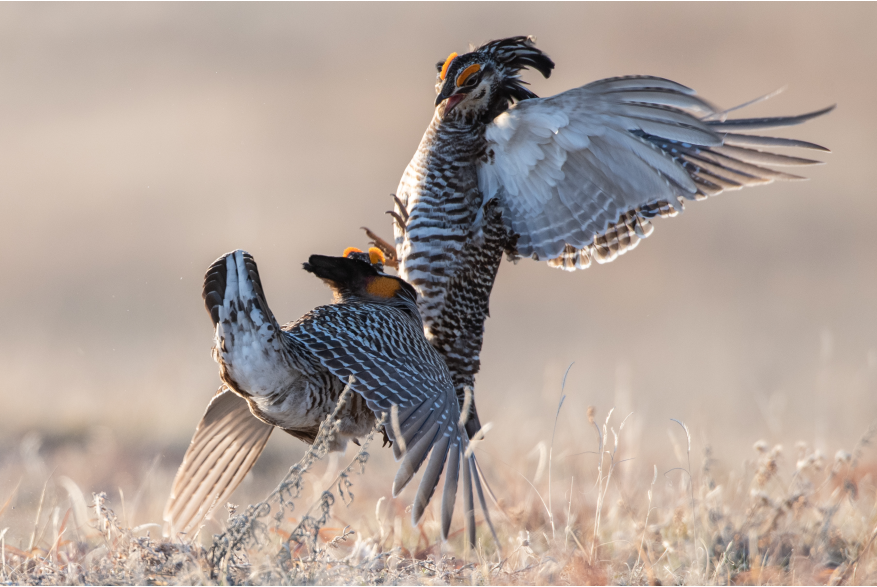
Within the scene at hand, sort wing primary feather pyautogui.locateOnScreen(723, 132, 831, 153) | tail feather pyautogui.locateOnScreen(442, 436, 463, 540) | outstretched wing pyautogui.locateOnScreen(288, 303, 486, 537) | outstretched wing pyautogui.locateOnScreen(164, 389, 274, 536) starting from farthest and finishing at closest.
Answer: outstretched wing pyautogui.locateOnScreen(164, 389, 274, 536) → wing primary feather pyautogui.locateOnScreen(723, 132, 831, 153) → outstretched wing pyautogui.locateOnScreen(288, 303, 486, 537) → tail feather pyautogui.locateOnScreen(442, 436, 463, 540)

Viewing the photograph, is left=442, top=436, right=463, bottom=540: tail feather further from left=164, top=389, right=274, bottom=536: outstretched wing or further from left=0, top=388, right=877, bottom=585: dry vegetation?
left=164, top=389, right=274, bottom=536: outstretched wing

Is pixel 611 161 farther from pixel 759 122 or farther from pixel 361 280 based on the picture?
pixel 361 280

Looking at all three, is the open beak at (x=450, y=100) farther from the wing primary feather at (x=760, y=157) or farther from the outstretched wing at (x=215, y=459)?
the outstretched wing at (x=215, y=459)

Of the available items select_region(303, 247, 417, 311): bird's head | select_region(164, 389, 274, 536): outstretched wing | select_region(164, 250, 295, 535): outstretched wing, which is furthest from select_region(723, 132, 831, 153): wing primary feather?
select_region(164, 389, 274, 536): outstretched wing

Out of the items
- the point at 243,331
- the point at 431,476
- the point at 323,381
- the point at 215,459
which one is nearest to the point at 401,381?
the point at 323,381

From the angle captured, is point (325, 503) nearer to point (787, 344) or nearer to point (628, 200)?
point (628, 200)

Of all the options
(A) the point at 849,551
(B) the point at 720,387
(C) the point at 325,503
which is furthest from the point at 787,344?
(C) the point at 325,503

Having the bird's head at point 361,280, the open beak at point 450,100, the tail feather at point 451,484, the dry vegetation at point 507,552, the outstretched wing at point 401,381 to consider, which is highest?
the open beak at point 450,100

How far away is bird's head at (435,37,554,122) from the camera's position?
4.50m

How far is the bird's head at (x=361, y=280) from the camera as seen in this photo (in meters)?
4.49

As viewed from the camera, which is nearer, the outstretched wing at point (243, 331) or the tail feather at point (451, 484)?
the tail feather at point (451, 484)

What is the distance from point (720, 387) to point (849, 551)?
611 centimetres

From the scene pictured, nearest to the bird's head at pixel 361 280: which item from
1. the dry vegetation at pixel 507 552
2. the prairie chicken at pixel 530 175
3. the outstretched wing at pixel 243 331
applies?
the prairie chicken at pixel 530 175

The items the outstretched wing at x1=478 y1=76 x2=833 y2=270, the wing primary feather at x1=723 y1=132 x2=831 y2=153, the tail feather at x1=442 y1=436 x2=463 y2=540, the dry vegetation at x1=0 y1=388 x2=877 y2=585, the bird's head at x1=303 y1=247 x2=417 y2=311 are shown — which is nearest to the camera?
the dry vegetation at x1=0 y1=388 x2=877 y2=585
